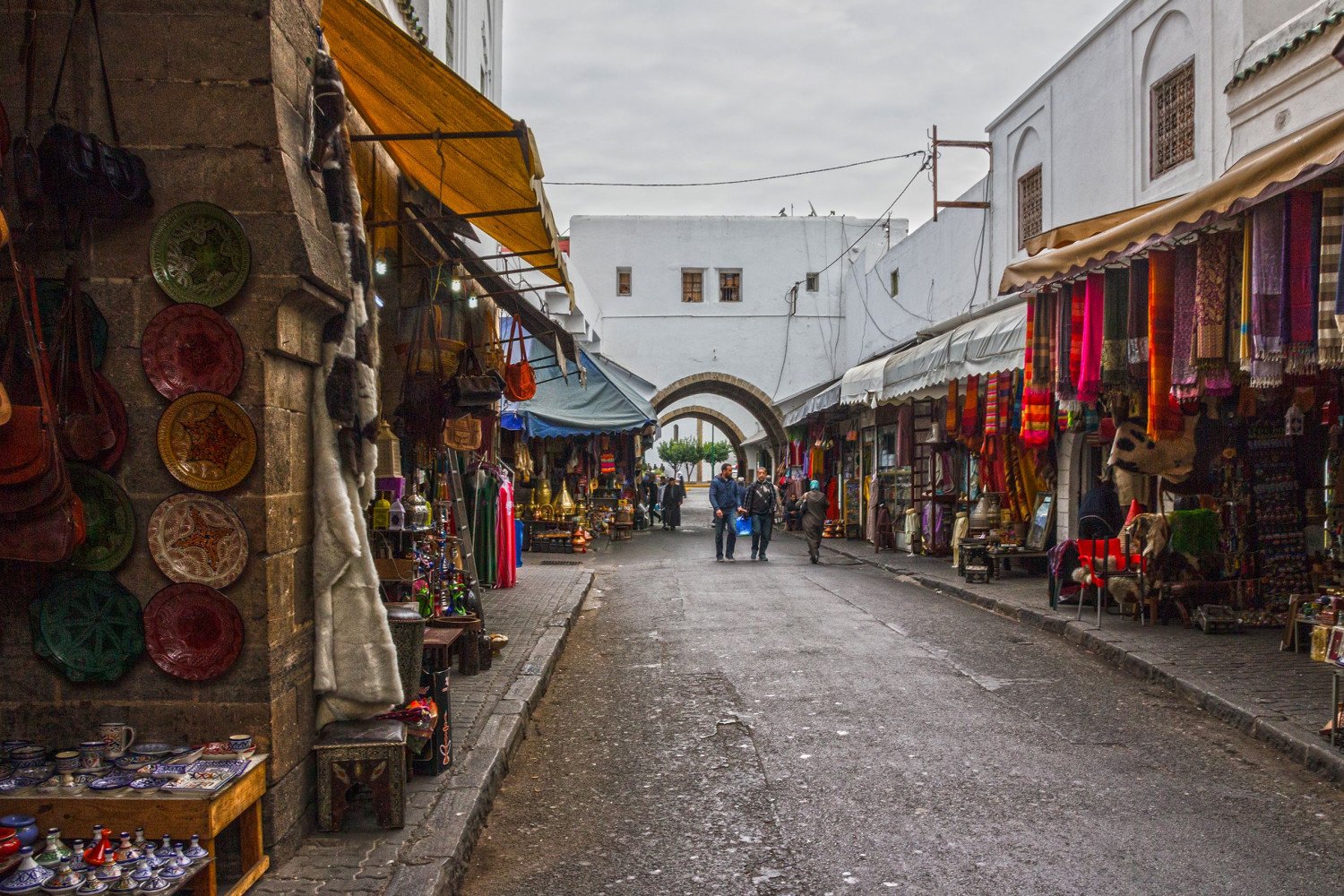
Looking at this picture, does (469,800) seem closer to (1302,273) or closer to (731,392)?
(1302,273)

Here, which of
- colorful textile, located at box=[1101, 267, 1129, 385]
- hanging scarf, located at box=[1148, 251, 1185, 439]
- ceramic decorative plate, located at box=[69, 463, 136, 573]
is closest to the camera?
ceramic decorative plate, located at box=[69, 463, 136, 573]

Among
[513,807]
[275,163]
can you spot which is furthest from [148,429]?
[513,807]

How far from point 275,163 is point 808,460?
24.4 metres

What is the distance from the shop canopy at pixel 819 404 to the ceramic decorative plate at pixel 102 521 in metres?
17.3

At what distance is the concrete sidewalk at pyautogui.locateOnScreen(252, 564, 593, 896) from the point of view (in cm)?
365

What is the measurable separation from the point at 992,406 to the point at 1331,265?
844 centimetres

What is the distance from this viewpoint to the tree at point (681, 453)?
236 ft

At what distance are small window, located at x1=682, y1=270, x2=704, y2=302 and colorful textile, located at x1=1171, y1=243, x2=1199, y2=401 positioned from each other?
24.7 meters

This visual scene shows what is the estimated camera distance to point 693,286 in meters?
31.8

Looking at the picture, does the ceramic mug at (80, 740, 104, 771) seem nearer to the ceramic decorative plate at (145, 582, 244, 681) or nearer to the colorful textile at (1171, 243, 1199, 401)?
the ceramic decorative plate at (145, 582, 244, 681)

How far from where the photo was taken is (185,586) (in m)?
3.65

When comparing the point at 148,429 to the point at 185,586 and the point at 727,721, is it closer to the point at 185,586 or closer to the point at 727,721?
the point at 185,586

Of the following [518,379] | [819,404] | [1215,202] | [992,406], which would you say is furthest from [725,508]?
[1215,202]

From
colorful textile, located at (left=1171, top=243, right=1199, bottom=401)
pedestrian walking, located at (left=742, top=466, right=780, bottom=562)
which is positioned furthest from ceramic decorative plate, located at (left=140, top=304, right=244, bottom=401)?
pedestrian walking, located at (left=742, top=466, right=780, bottom=562)
